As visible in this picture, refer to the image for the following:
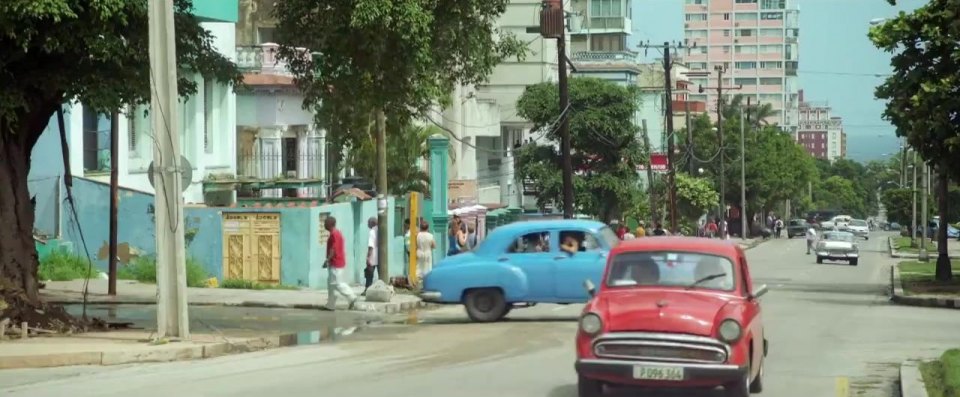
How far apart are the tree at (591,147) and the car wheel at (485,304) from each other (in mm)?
44152

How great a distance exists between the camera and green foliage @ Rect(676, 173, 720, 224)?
97.6 meters

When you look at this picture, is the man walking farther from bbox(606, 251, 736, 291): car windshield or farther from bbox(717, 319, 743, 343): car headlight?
bbox(717, 319, 743, 343): car headlight

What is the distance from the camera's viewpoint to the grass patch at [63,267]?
104ft

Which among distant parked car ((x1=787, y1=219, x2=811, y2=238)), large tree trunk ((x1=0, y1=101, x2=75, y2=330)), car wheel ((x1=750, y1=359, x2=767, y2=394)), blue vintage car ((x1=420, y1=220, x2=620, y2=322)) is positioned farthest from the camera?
distant parked car ((x1=787, y1=219, x2=811, y2=238))

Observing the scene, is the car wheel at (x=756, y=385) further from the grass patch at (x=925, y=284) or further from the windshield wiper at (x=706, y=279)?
the grass patch at (x=925, y=284)

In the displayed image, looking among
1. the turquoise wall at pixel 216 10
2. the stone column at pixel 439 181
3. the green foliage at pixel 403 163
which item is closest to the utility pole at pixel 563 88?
the stone column at pixel 439 181

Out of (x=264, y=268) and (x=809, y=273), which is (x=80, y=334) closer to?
(x=264, y=268)

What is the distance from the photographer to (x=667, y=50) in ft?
228

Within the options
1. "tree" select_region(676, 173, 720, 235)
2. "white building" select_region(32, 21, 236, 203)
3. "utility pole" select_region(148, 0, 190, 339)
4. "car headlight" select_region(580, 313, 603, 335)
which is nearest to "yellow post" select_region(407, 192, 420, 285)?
"white building" select_region(32, 21, 236, 203)

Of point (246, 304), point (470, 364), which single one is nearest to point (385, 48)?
point (470, 364)

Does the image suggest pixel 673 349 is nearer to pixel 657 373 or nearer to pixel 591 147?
pixel 657 373

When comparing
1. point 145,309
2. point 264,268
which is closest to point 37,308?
point 145,309

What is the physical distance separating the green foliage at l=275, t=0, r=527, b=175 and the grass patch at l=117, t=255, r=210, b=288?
9104 millimetres

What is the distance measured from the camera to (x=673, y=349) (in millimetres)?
13070
